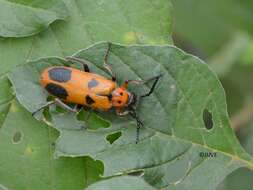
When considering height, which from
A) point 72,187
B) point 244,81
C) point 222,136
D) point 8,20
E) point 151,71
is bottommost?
point 244,81

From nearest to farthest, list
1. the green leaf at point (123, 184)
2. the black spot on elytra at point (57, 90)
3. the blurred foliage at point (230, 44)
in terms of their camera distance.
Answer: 1. the green leaf at point (123, 184)
2. the black spot on elytra at point (57, 90)
3. the blurred foliage at point (230, 44)

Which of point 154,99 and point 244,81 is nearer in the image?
point 154,99

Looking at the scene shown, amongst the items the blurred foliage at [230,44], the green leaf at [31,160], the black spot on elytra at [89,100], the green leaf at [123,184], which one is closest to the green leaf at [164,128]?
the green leaf at [31,160]

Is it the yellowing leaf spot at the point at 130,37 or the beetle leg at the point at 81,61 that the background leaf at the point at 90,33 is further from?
the beetle leg at the point at 81,61

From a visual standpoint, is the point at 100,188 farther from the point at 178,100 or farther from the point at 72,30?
the point at 72,30

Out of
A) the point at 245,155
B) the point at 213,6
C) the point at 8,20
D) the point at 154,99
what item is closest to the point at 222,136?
the point at 245,155
